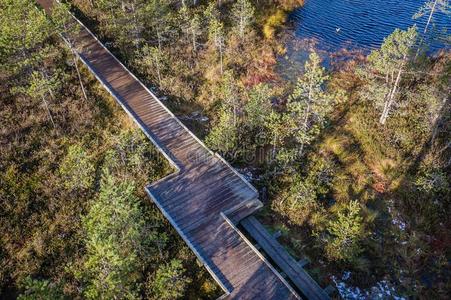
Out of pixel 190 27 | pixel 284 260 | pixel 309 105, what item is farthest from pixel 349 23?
pixel 284 260

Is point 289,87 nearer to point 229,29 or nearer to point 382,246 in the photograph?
point 229,29

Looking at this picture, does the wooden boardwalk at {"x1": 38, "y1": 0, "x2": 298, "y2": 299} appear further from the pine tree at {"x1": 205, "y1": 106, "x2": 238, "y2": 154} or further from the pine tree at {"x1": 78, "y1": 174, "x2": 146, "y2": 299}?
the pine tree at {"x1": 78, "y1": 174, "x2": 146, "y2": 299}

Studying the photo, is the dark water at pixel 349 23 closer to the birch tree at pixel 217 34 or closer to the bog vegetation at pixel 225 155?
the bog vegetation at pixel 225 155

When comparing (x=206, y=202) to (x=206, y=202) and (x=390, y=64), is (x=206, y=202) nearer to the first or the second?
(x=206, y=202)

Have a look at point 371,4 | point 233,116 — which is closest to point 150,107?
point 233,116

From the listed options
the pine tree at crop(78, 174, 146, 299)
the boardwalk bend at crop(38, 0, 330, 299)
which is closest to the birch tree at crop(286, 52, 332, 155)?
the boardwalk bend at crop(38, 0, 330, 299)

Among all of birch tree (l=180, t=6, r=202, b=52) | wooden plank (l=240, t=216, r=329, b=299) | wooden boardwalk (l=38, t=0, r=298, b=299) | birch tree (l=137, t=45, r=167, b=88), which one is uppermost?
birch tree (l=180, t=6, r=202, b=52)

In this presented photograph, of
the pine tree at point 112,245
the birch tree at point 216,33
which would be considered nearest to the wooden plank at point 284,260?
the pine tree at point 112,245
